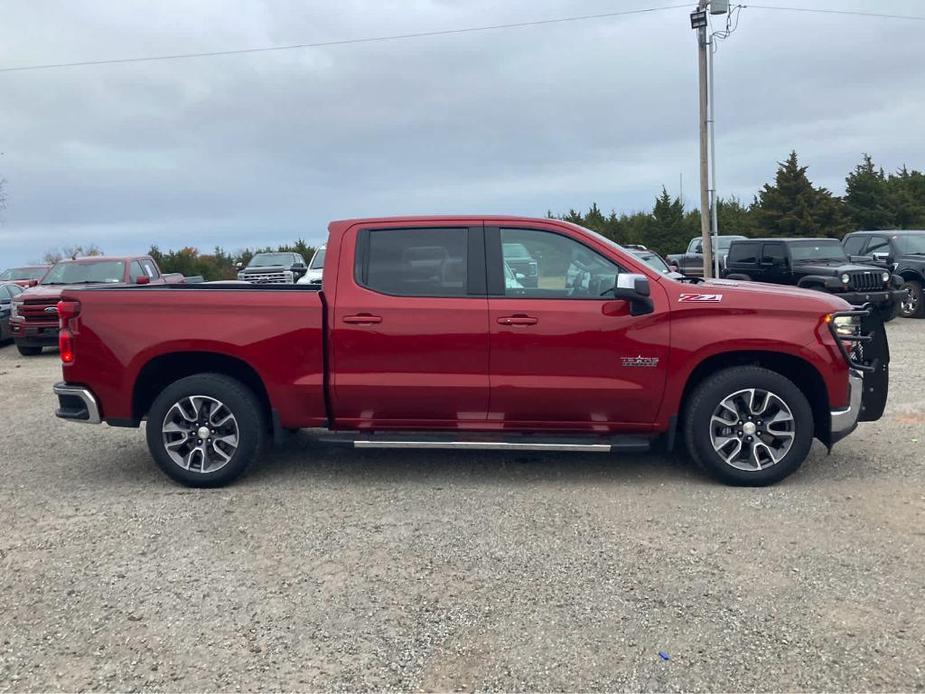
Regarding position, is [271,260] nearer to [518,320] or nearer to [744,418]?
[518,320]

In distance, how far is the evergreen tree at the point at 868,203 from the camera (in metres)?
41.6

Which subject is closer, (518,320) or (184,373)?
(518,320)

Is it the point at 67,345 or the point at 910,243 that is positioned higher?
the point at 910,243

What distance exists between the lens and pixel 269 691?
3.16m

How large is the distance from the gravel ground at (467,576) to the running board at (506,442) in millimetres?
310

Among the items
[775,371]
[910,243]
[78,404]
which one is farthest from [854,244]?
[78,404]

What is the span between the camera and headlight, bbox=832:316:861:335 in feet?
18.5

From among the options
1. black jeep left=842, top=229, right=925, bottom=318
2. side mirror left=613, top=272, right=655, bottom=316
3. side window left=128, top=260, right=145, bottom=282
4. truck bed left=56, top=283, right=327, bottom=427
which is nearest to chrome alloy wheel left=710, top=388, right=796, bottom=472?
side mirror left=613, top=272, right=655, bottom=316

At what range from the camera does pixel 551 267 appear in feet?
18.9

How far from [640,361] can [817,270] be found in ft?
38.1

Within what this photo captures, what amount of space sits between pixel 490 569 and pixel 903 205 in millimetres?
43755

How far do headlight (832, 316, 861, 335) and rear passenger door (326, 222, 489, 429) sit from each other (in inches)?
94.9

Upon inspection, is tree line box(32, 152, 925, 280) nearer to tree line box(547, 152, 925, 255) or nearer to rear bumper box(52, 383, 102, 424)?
tree line box(547, 152, 925, 255)

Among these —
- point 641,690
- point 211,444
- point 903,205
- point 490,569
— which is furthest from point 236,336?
point 903,205
